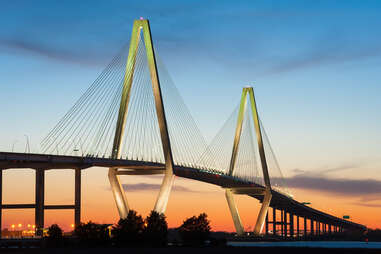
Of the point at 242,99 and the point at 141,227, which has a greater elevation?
the point at 242,99

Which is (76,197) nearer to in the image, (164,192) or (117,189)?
(117,189)

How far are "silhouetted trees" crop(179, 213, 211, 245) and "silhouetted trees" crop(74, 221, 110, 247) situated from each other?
1089 cm

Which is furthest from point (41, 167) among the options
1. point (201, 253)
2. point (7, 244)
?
point (201, 253)

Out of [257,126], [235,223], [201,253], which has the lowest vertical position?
[201,253]

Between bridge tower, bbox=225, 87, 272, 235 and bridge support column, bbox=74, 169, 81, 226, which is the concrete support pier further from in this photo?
bridge tower, bbox=225, 87, 272, 235

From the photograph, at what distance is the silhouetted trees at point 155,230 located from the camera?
66250mm

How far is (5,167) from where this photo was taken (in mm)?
62656

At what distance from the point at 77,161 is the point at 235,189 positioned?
5195 cm

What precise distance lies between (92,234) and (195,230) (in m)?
13.6

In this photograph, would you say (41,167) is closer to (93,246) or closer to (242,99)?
(93,246)

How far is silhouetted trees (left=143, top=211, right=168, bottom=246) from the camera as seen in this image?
66250mm

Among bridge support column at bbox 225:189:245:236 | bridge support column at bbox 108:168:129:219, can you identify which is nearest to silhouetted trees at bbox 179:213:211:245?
bridge support column at bbox 108:168:129:219

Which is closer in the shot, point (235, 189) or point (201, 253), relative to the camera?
point (201, 253)

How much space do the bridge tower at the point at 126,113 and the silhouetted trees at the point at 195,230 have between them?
500 cm
